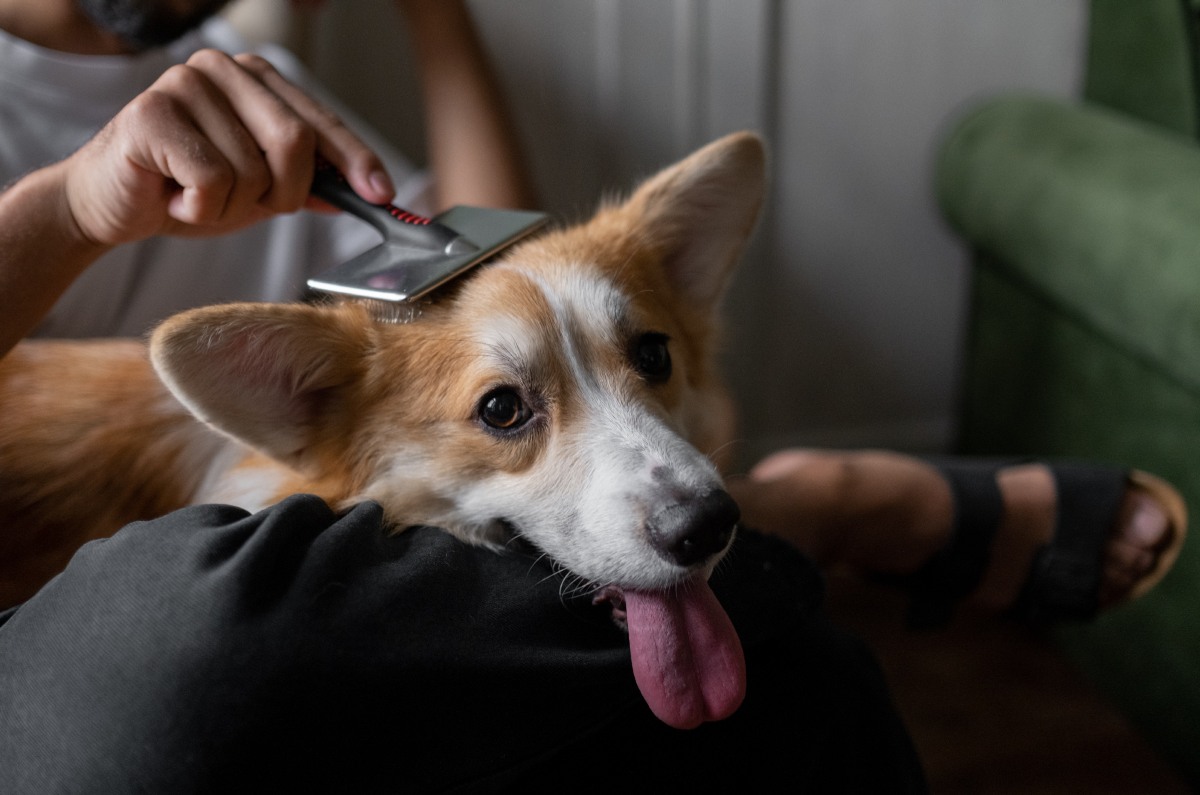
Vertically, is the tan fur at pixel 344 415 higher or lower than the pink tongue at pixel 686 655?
higher

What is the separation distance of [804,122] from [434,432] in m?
1.45

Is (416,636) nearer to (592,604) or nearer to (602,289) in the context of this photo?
(592,604)

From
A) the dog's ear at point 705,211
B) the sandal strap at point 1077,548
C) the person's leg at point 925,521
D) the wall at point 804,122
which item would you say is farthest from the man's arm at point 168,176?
the sandal strap at point 1077,548

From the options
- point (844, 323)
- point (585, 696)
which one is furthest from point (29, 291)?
point (844, 323)

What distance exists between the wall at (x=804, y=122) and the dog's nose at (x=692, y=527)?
1.31m

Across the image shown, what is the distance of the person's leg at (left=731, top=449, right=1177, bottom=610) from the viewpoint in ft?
4.53

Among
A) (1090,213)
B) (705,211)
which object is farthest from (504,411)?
(1090,213)

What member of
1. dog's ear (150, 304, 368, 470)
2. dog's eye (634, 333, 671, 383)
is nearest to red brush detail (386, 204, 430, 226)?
dog's ear (150, 304, 368, 470)

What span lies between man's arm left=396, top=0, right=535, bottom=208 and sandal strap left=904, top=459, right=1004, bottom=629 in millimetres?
831

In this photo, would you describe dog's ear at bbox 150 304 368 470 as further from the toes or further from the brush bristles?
the toes

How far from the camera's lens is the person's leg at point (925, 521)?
1.38 metres

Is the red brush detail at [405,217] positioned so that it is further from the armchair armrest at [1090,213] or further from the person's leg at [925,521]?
the armchair armrest at [1090,213]

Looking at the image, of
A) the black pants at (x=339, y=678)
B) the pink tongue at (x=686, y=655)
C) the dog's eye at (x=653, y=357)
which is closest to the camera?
the black pants at (x=339, y=678)

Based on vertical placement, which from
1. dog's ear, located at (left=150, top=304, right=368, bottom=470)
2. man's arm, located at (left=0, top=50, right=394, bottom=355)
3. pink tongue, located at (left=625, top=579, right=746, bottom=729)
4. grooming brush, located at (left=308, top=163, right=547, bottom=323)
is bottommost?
pink tongue, located at (left=625, top=579, right=746, bottom=729)
